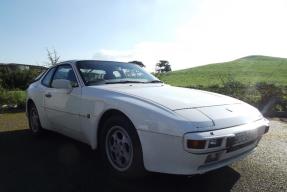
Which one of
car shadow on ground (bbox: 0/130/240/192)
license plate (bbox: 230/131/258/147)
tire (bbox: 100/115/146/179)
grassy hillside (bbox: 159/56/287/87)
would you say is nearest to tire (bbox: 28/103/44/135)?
car shadow on ground (bbox: 0/130/240/192)

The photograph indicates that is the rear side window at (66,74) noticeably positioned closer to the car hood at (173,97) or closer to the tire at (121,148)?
the car hood at (173,97)

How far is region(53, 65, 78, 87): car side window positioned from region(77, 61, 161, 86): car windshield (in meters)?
0.16

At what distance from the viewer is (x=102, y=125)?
3.92 m

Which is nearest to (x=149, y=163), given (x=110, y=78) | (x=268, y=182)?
(x=268, y=182)

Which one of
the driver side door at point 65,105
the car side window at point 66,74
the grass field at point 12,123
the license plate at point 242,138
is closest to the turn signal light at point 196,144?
the license plate at point 242,138

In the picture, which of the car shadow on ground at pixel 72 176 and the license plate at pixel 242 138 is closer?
the license plate at pixel 242 138

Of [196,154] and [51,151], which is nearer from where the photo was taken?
[196,154]

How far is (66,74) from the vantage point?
498 cm

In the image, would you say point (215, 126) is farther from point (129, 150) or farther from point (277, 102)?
point (277, 102)

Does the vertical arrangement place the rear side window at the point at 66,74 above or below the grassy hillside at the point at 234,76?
above

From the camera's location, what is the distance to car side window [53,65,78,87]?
4632mm

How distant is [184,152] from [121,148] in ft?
3.02

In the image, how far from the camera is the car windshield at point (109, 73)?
452 centimetres

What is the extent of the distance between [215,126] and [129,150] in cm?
98
